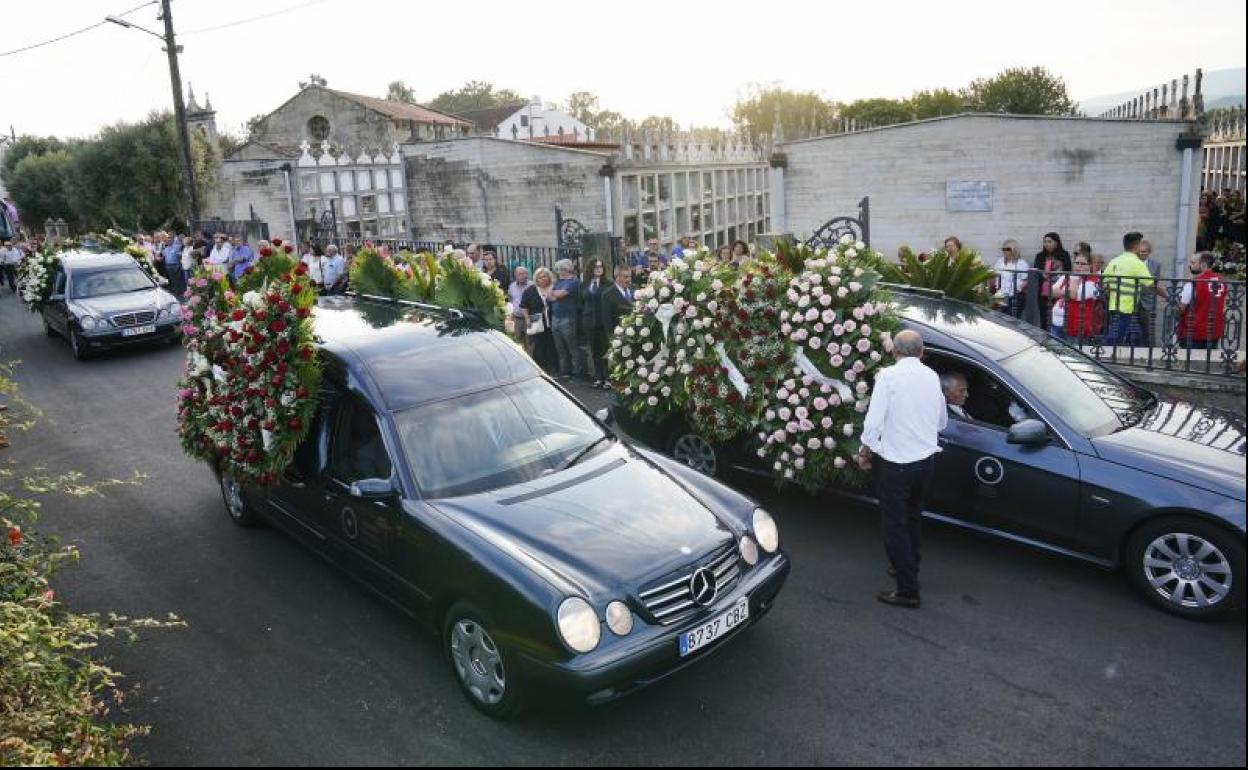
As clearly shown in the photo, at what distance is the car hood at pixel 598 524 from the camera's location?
4418mm

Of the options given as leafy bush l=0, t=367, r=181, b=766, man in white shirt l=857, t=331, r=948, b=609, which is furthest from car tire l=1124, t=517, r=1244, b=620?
leafy bush l=0, t=367, r=181, b=766

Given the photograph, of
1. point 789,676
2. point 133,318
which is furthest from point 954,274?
point 133,318

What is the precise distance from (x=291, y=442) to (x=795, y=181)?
14.7 meters

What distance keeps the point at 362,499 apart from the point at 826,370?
353 cm

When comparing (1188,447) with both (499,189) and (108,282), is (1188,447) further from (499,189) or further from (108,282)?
(499,189)

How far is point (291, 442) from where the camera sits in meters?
6.06

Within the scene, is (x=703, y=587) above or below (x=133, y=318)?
below

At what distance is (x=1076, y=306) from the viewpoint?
32.1 ft

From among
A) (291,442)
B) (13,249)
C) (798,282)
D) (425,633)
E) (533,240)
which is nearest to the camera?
(425,633)

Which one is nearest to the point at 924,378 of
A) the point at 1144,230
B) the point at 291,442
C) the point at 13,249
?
the point at 291,442

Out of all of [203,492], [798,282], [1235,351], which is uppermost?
[798,282]

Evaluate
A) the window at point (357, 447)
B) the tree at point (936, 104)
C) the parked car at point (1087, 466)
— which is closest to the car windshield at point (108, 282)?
the window at point (357, 447)

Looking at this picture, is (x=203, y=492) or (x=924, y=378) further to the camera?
(x=203, y=492)

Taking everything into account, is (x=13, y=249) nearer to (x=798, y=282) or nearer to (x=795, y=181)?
(x=795, y=181)
